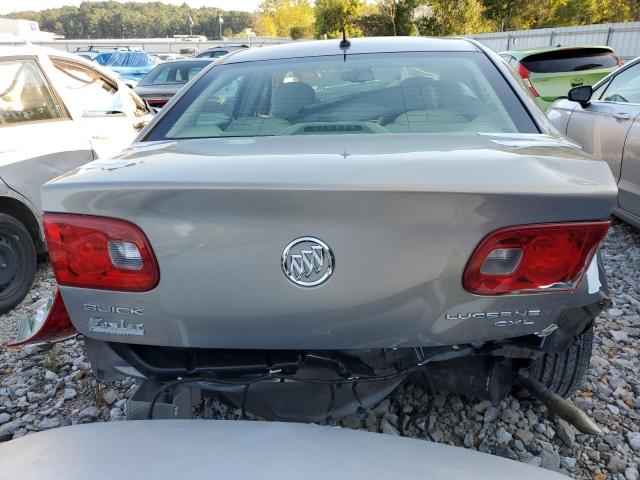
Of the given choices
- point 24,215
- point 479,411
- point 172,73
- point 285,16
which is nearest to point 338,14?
point 285,16

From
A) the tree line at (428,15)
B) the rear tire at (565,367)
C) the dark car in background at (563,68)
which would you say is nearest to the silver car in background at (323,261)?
the rear tire at (565,367)

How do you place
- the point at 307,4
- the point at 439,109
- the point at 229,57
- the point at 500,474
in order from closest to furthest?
the point at 500,474 → the point at 439,109 → the point at 229,57 → the point at 307,4

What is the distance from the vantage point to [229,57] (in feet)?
9.27

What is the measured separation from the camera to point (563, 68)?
27.7 ft

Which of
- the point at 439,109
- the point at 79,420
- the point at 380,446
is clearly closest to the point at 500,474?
the point at 380,446

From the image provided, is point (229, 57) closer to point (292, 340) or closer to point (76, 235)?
point (76, 235)

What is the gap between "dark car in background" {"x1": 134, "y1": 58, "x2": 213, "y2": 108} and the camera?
9.70 m

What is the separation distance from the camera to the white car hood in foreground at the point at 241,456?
103 cm

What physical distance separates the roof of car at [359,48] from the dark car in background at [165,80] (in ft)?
24.5

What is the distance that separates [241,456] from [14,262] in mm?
3214

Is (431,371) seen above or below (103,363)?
below

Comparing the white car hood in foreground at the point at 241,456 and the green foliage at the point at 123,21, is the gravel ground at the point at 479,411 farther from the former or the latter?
the green foliage at the point at 123,21

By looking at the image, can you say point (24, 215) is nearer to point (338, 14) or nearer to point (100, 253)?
point (100, 253)

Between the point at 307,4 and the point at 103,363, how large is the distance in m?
56.5
